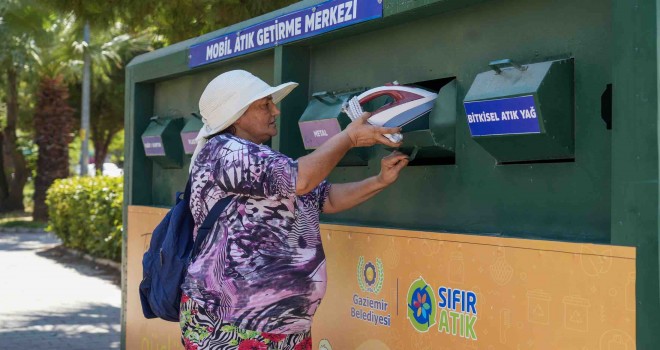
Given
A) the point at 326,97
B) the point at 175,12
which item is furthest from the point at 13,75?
the point at 326,97

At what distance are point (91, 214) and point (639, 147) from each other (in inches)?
537

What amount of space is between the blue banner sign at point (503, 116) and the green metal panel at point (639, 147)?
28cm

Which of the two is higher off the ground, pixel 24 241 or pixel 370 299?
pixel 370 299

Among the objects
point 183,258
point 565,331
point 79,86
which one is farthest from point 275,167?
point 79,86

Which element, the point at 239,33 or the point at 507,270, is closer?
the point at 507,270

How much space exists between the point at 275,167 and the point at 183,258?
1.97 ft

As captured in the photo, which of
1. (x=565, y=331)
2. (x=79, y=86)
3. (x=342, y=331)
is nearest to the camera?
(x=565, y=331)

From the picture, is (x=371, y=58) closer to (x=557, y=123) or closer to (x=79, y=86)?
(x=557, y=123)

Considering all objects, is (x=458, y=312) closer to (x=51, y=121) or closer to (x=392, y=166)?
(x=392, y=166)

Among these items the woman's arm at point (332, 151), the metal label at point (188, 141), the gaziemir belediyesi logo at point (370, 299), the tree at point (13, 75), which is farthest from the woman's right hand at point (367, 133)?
the tree at point (13, 75)

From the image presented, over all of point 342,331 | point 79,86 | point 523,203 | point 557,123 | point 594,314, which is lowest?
point 342,331

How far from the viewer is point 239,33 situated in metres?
4.65

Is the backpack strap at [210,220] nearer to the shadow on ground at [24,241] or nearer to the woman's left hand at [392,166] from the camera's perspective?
the woman's left hand at [392,166]

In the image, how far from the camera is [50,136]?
2534cm
